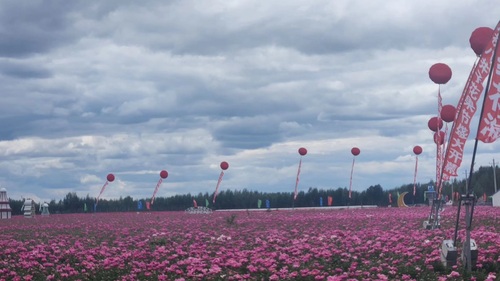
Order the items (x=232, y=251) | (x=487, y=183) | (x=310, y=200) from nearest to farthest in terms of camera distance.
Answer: (x=232, y=251) < (x=310, y=200) < (x=487, y=183)

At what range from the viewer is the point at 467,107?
42.4 ft

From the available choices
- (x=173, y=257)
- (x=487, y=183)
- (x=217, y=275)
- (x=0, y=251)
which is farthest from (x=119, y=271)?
(x=487, y=183)

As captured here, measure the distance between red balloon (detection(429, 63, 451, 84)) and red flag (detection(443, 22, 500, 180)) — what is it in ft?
13.4

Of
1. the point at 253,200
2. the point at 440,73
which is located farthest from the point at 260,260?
the point at 253,200

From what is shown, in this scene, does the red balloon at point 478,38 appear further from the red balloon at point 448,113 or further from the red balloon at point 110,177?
the red balloon at point 110,177

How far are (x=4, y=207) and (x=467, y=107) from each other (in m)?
42.6

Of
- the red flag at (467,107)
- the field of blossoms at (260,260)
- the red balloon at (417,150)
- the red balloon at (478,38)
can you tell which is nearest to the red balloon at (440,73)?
the red balloon at (478,38)

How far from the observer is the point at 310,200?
78.8m

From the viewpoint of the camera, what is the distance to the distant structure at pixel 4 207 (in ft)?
162

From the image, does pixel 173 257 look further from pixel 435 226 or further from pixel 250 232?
pixel 435 226

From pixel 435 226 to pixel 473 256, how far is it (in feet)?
24.7

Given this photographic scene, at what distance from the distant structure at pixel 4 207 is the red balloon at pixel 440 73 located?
116ft

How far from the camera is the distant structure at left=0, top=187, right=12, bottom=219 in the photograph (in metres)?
49.4

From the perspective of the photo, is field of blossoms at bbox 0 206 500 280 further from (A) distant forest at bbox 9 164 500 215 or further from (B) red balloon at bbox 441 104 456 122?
(A) distant forest at bbox 9 164 500 215
